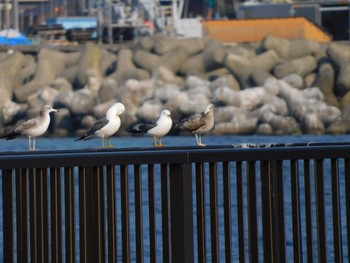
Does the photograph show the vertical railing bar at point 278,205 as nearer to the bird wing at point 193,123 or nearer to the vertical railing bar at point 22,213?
the vertical railing bar at point 22,213

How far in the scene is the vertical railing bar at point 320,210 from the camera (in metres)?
8.16

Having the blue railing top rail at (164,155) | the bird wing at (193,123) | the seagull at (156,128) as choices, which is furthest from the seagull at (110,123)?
the blue railing top rail at (164,155)

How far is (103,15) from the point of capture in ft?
252

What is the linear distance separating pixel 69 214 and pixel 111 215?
0.79 ft

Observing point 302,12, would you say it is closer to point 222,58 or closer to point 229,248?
point 222,58

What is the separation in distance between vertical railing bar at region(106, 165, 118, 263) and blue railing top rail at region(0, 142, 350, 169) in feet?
0.29

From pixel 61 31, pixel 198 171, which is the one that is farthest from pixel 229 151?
pixel 61 31

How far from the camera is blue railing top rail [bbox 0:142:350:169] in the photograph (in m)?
7.82

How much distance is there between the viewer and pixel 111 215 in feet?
26.1

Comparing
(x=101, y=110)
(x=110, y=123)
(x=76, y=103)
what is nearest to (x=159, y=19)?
(x=76, y=103)

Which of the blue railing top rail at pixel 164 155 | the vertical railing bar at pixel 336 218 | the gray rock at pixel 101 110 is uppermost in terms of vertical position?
the blue railing top rail at pixel 164 155

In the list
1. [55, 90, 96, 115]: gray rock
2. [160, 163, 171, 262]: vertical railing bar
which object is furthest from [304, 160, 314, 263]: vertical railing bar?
[55, 90, 96, 115]: gray rock

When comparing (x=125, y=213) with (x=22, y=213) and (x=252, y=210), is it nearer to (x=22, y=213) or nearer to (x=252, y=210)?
(x=22, y=213)

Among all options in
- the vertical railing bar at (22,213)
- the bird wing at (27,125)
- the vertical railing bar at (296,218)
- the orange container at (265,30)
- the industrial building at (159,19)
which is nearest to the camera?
the vertical railing bar at (22,213)
